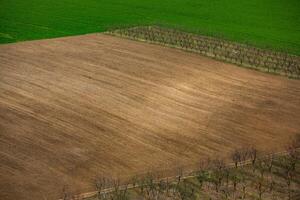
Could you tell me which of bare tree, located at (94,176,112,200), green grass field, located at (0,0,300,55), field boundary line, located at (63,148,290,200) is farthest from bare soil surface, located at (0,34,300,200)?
green grass field, located at (0,0,300,55)

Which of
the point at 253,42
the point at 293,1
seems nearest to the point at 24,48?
the point at 253,42

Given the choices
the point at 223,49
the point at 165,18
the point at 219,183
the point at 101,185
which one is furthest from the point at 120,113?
the point at 165,18

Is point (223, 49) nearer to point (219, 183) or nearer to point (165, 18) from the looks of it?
point (165, 18)

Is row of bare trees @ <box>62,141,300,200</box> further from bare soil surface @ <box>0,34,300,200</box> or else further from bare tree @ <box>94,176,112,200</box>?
bare soil surface @ <box>0,34,300,200</box>

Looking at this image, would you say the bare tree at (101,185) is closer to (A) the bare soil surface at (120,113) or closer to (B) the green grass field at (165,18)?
(A) the bare soil surface at (120,113)

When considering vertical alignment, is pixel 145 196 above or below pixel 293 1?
below

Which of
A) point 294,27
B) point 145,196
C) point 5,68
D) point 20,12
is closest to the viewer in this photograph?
point 145,196

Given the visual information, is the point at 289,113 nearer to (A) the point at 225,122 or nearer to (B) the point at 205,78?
(A) the point at 225,122
